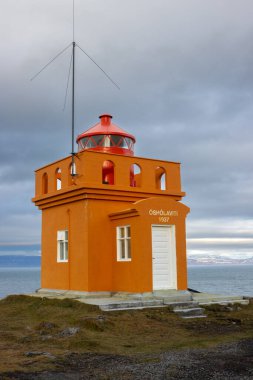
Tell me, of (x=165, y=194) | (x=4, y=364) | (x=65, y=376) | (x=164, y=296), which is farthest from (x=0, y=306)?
(x=65, y=376)

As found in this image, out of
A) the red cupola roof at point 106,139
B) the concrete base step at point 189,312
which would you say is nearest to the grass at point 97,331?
the concrete base step at point 189,312

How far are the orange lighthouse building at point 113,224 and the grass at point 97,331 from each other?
70.2 inches

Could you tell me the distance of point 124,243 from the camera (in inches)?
669

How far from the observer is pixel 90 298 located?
52.7ft

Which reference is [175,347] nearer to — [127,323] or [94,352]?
[94,352]

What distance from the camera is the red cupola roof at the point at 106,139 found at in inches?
725

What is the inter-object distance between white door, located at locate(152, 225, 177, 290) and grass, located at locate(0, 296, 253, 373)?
5.74 ft

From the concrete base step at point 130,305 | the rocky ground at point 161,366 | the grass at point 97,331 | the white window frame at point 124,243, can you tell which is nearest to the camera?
the rocky ground at point 161,366

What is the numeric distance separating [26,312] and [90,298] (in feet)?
6.94

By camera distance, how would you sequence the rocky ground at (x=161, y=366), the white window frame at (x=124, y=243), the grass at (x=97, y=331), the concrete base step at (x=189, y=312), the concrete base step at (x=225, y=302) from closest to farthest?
the rocky ground at (x=161, y=366), the grass at (x=97, y=331), the concrete base step at (x=189, y=312), the concrete base step at (x=225, y=302), the white window frame at (x=124, y=243)

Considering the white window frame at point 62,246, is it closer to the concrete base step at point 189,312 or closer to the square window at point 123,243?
the square window at point 123,243

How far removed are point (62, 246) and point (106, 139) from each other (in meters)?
4.46

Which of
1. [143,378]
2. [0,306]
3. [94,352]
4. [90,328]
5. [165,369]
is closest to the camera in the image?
[143,378]

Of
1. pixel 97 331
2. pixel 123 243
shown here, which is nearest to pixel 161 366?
pixel 97 331
